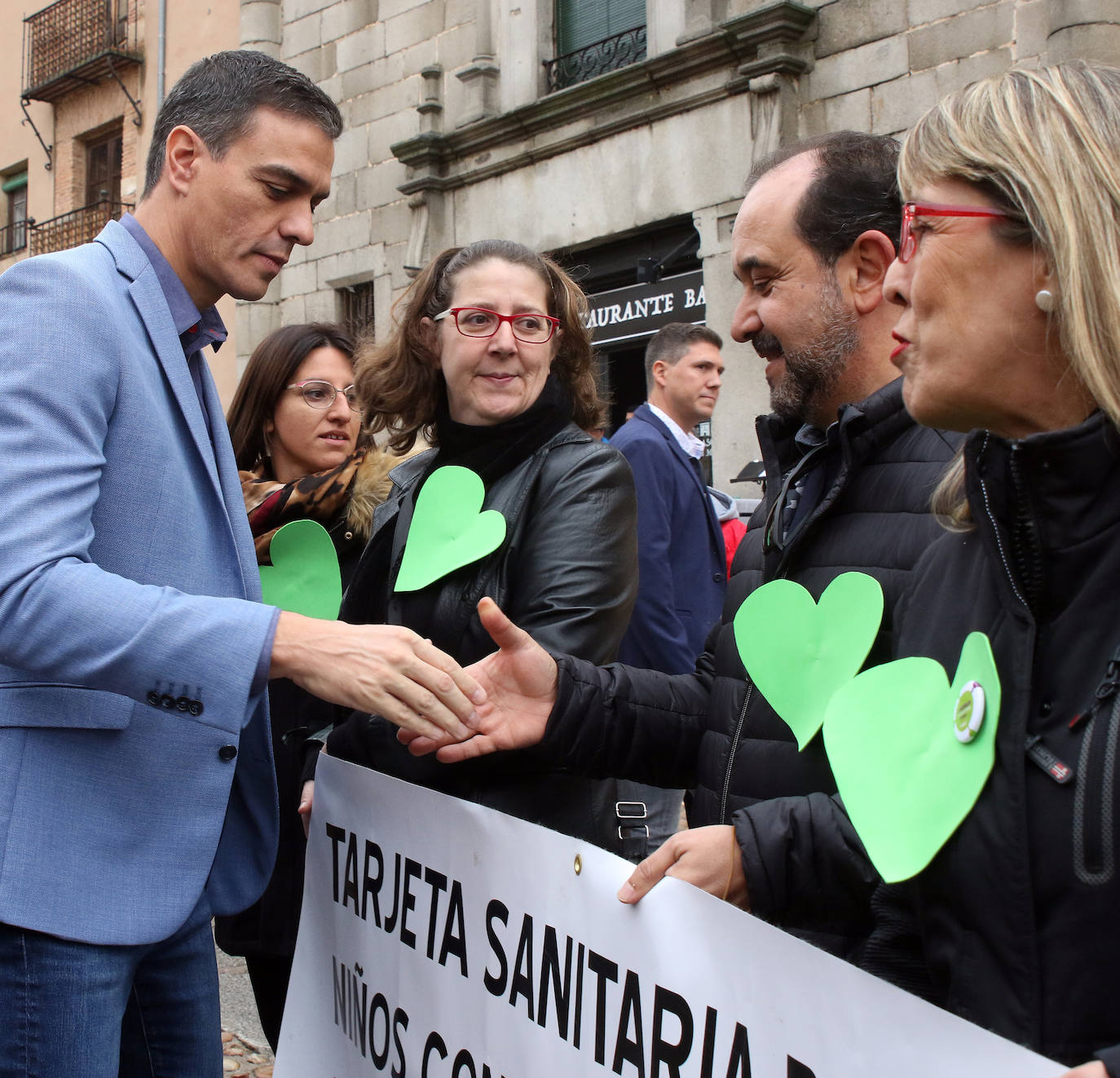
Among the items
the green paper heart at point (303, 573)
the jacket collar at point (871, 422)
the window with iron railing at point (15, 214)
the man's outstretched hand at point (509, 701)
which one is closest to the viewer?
the jacket collar at point (871, 422)

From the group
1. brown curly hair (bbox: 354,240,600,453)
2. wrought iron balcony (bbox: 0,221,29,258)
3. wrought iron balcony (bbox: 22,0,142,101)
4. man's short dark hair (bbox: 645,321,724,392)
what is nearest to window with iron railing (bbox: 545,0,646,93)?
man's short dark hair (bbox: 645,321,724,392)

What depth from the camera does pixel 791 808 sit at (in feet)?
5.01

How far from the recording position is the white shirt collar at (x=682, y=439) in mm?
5035

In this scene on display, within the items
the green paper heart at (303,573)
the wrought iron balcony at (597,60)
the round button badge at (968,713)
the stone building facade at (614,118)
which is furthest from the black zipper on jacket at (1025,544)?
the wrought iron balcony at (597,60)

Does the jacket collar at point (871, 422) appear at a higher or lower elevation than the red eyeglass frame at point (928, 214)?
lower

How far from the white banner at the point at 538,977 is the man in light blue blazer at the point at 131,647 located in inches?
10.3

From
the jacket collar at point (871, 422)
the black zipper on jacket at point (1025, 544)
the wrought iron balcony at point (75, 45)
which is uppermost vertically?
the wrought iron balcony at point (75, 45)

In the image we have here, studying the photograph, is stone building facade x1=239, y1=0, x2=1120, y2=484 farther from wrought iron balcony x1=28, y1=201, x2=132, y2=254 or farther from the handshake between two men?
the handshake between two men

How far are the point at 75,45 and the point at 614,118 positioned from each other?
10.9 meters

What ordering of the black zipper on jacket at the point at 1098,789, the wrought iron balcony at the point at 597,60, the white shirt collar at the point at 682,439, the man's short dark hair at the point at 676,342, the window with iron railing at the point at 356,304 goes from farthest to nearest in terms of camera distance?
the window with iron railing at the point at 356,304, the wrought iron balcony at the point at 597,60, the man's short dark hair at the point at 676,342, the white shirt collar at the point at 682,439, the black zipper on jacket at the point at 1098,789

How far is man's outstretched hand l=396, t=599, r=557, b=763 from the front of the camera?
6.29 feet

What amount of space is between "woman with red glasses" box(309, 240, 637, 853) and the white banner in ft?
0.69

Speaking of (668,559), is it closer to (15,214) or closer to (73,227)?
(73,227)

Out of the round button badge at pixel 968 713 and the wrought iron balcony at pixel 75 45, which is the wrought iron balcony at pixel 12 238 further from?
the round button badge at pixel 968 713
